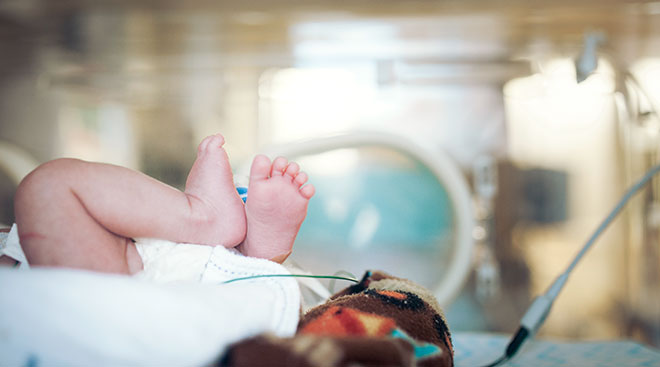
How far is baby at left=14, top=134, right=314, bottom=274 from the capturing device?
0.36m

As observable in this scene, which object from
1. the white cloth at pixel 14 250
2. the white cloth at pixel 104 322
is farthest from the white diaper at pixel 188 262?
the white cloth at pixel 104 322

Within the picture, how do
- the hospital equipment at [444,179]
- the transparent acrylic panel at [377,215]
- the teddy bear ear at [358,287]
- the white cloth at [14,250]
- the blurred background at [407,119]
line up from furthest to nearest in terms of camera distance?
the transparent acrylic panel at [377,215], the blurred background at [407,119], the hospital equipment at [444,179], the teddy bear ear at [358,287], the white cloth at [14,250]

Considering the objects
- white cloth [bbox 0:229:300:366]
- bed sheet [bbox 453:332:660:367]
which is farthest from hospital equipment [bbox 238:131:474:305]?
white cloth [bbox 0:229:300:366]

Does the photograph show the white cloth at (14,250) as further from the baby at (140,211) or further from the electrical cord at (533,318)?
the electrical cord at (533,318)

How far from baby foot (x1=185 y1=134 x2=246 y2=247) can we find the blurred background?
0.91m

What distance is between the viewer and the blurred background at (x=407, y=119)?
4.63 ft

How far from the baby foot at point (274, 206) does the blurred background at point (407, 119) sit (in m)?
0.91

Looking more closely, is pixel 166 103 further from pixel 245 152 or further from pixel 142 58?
pixel 245 152

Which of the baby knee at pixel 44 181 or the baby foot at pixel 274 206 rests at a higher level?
the baby knee at pixel 44 181

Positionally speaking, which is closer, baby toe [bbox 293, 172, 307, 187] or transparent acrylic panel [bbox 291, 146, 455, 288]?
baby toe [bbox 293, 172, 307, 187]

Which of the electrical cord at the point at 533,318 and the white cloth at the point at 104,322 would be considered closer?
the white cloth at the point at 104,322

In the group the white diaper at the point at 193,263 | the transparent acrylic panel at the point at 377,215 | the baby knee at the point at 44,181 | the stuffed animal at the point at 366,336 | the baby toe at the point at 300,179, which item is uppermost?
the baby knee at the point at 44,181

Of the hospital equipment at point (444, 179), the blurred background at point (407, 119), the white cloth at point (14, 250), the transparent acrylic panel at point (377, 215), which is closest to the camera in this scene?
the white cloth at point (14, 250)

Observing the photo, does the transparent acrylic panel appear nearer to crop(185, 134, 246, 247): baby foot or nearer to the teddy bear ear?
the teddy bear ear
